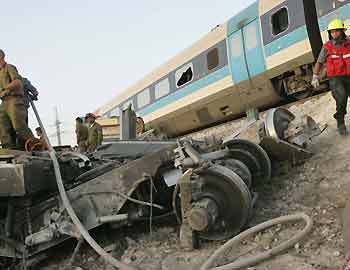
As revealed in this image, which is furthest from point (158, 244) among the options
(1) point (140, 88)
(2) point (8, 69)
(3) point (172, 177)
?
(1) point (140, 88)

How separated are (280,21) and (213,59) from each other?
7.46ft

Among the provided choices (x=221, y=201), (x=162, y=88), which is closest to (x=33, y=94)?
(x=221, y=201)

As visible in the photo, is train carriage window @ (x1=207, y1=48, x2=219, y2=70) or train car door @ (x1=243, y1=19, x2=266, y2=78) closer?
train car door @ (x1=243, y1=19, x2=266, y2=78)

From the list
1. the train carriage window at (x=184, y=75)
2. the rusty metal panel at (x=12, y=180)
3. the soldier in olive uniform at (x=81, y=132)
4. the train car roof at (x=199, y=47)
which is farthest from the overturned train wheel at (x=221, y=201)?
the train carriage window at (x=184, y=75)

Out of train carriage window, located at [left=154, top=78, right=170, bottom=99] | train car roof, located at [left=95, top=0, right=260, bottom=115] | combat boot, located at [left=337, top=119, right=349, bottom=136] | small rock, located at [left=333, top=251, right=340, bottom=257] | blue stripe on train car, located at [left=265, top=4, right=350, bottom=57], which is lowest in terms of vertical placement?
small rock, located at [left=333, top=251, right=340, bottom=257]

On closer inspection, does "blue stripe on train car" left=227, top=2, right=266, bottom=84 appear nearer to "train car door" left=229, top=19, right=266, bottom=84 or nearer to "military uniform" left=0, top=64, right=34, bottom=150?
"train car door" left=229, top=19, right=266, bottom=84

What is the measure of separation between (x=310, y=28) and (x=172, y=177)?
5803 mm

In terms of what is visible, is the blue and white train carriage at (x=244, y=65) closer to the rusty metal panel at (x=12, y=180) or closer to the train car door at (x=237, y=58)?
the train car door at (x=237, y=58)

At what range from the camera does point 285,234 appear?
345 centimetres

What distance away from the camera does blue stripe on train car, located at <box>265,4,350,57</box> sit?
7.80 m

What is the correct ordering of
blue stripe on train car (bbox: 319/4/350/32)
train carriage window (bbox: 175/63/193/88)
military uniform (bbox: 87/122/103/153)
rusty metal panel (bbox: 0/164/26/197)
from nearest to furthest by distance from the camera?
rusty metal panel (bbox: 0/164/26/197)
blue stripe on train car (bbox: 319/4/350/32)
military uniform (bbox: 87/122/103/153)
train carriage window (bbox: 175/63/193/88)

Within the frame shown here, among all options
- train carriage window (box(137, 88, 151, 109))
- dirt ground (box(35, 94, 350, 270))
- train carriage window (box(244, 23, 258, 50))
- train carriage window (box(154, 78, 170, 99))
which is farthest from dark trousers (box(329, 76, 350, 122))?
train carriage window (box(137, 88, 151, 109))

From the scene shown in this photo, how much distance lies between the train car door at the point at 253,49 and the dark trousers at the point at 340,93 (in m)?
4.00

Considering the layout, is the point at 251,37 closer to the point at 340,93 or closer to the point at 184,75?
the point at 184,75
